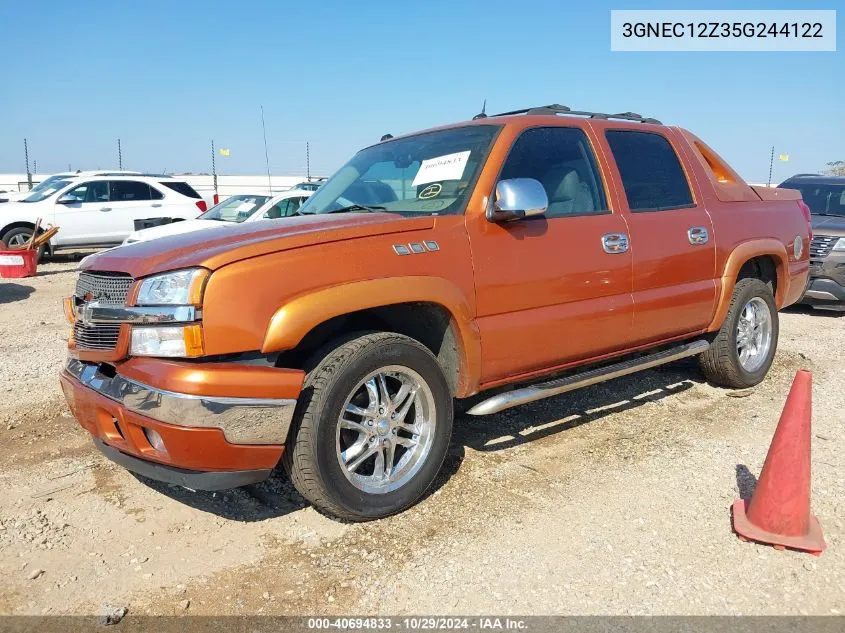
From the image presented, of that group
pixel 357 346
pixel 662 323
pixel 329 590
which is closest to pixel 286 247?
pixel 357 346

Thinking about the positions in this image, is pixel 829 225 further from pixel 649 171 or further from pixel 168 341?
pixel 168 341

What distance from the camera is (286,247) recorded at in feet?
9.16

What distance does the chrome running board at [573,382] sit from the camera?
3385 mm

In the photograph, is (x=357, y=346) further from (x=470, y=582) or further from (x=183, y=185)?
(x=183, y=185)

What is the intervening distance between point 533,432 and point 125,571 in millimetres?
2482

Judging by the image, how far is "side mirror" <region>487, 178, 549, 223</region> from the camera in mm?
3252

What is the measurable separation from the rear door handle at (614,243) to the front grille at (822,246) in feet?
19.5

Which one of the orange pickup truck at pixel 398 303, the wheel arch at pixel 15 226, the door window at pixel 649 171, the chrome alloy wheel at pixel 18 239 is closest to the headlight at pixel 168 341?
the orange pickup truck at pixel 398 303

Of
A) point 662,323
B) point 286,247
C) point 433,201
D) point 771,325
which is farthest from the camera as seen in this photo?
point 771,325

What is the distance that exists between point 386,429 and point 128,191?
1343 cm

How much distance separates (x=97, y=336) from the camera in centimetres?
297

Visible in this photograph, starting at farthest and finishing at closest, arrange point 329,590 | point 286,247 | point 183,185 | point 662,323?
point 183,185, point 662,323, point 286,247, point 329,590

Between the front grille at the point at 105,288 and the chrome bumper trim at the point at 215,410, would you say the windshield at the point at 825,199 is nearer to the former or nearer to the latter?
the chrome bumper trim at the point at 215,410

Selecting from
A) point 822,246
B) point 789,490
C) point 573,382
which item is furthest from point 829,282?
point 789,490
